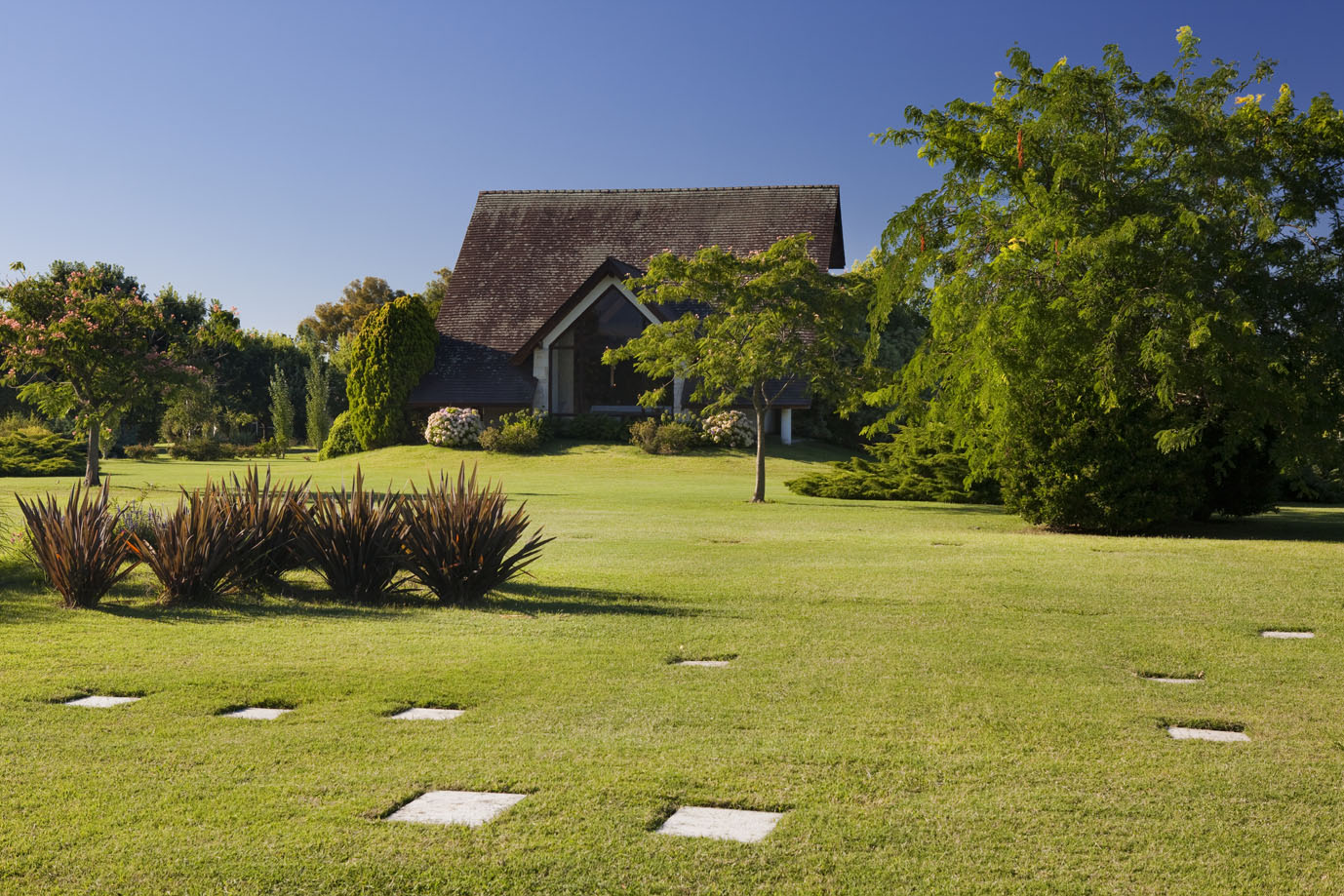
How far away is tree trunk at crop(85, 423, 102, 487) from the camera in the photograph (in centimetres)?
2445

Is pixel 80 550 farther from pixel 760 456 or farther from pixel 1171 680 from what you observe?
pixel 760 456

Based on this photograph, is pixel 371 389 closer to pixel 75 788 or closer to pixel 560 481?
pixel 560 481

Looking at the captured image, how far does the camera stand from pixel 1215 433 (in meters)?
16.6

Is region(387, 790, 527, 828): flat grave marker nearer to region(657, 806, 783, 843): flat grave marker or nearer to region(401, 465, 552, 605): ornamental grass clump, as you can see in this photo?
region(657, 806, 783, 843): flat grave marker

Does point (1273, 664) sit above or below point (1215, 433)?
below

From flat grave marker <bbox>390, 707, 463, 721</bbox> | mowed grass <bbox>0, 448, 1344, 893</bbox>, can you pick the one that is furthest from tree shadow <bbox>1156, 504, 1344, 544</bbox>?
flat grave marker <bbox>390, 707, 463, 721</bbox>

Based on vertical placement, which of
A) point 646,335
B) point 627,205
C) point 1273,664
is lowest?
point 1273,664

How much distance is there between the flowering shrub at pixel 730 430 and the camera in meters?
34.3

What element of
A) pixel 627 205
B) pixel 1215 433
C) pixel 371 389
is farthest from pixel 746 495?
pixel 627 205

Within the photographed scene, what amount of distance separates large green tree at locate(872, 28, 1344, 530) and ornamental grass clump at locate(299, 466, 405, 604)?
30.2ft

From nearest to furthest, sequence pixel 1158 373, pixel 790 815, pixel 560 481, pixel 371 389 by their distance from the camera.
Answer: pixel 790 815 → pixel 1158 373 → pixel 560 481 → pixel 371 389

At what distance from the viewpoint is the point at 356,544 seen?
32.4 ft

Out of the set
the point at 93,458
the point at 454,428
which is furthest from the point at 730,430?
the point at 93,458

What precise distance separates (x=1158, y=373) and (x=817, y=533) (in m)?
5.00
